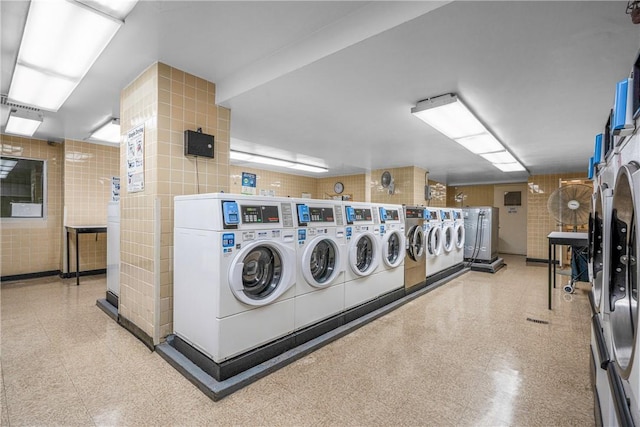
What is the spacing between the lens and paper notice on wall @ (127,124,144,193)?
2.79m

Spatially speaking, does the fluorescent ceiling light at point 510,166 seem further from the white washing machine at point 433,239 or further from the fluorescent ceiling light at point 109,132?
the fluorescent ceiling light at point 109,132

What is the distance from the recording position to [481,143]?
4512mm

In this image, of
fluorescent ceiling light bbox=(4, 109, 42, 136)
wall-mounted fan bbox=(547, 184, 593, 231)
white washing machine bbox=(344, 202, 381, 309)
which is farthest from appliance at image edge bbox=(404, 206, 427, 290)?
fluorescent ceiling light bbox=(4, 109, 42, 136)

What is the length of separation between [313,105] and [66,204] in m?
5.04

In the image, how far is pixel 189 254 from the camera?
237 centimetres

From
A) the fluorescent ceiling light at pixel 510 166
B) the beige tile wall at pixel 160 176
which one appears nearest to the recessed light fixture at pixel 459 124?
the fluorescent ceiling light at pixel 510 166

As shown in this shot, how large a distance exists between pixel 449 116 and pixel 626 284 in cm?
248

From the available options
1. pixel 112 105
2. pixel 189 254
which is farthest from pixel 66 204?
pixel 189 254

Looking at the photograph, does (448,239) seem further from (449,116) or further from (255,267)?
(255,267)

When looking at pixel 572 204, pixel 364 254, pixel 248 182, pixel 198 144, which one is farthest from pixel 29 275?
pixel 572 204

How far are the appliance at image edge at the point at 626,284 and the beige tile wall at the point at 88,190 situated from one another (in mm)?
7033

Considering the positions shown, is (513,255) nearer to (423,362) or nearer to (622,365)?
(423,362)

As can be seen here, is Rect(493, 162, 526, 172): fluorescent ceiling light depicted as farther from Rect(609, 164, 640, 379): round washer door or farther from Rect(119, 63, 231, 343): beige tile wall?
Rect(119, 63, 231, 343): beige tile wall

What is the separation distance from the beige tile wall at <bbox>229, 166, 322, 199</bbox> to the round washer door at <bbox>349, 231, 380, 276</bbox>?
4.53 metres
